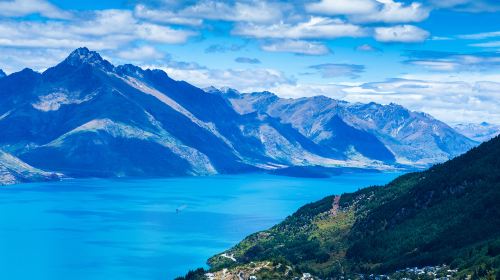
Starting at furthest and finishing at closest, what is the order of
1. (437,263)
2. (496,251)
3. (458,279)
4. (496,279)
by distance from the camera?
(437,263) < (496,251) < (458,279) < (496,279)

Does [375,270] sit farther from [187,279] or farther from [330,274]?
[187,279]

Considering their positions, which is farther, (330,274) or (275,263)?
(330,274)

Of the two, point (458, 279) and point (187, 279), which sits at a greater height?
point (187, 279)

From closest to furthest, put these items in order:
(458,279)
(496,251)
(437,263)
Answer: (458,279), (496,251), (437,263)

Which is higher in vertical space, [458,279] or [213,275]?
[213,275]

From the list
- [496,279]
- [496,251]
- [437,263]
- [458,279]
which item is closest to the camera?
[496,279]

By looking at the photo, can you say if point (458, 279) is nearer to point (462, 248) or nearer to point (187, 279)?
point (462, 248)

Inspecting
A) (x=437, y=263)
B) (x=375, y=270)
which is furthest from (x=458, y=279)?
(x=375, y=270)

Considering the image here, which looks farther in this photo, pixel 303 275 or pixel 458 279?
pixel 303 275

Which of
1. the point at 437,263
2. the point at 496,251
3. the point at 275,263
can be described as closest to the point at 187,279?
the point at 275,263
